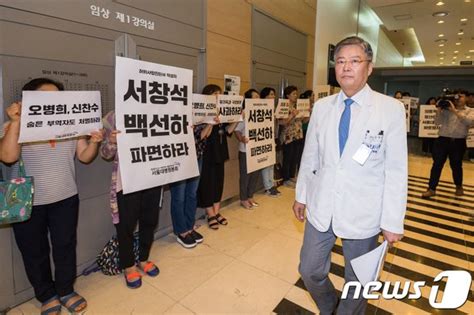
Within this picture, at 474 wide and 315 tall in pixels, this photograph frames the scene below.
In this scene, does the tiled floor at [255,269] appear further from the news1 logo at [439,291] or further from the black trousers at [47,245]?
the black trousers at [47,245]

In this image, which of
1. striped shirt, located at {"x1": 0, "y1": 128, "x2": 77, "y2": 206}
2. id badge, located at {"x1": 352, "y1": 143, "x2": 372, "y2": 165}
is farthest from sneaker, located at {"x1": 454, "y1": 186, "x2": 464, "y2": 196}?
striped shirt, located at {"x1": 0, "y1": 128, "x2": 77, "y2": 206}

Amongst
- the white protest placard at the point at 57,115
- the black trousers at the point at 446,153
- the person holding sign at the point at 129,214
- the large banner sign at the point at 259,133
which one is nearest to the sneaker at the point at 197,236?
the person holding sign at the point at 129,214

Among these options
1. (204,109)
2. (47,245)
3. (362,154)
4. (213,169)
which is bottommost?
(47,245)

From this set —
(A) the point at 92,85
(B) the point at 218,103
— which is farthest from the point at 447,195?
(A) the point at 92,85

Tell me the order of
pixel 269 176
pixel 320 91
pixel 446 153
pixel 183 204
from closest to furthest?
pixel 183 204 < pixel 269 176 < pixel 446 153 < pixel 320 91

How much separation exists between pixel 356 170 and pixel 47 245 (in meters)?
1.96

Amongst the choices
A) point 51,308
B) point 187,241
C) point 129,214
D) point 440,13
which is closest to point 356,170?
point 129,214

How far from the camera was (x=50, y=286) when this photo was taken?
194cm

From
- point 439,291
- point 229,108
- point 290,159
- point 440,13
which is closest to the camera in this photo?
point 439,291

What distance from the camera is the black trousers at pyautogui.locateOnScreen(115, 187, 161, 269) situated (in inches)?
84.0

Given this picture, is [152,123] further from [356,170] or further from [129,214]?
[356,170]

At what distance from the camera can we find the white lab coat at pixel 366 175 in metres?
1.41

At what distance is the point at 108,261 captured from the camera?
2.36 m

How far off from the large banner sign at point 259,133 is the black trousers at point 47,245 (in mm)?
2001
